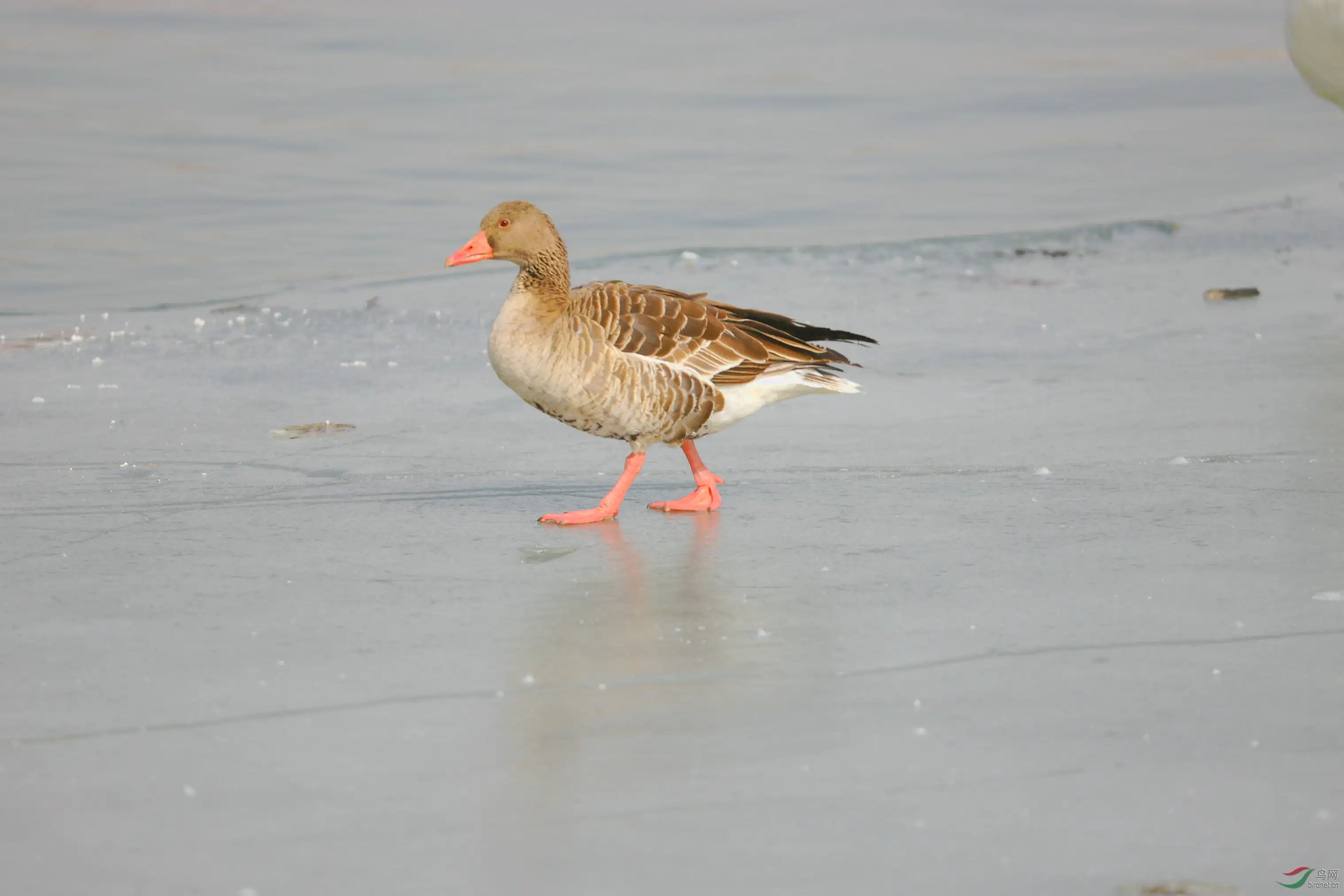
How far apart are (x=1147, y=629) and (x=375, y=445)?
3.42 metres

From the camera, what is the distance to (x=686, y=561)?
5539mm

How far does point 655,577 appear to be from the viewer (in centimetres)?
532

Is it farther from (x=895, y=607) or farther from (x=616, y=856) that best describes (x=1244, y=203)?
(x=616, y=856)

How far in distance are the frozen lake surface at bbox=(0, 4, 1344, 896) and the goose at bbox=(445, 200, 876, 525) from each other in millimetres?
279

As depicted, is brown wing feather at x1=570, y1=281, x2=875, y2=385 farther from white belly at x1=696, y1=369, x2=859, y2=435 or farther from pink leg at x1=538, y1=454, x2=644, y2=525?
pink leg at x1=538, y1=454, x2=644, y2=525

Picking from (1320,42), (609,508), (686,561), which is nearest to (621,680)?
(686,561)

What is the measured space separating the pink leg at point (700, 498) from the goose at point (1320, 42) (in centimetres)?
461

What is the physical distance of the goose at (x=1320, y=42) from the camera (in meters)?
9.06

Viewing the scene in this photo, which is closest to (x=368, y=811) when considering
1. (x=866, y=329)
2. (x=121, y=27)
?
(x=866, y=329)

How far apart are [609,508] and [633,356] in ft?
1.91

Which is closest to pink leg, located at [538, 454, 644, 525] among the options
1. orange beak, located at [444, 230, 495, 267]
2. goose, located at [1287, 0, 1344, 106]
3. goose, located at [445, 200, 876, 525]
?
goose, located at [445, 200, 876, 525]

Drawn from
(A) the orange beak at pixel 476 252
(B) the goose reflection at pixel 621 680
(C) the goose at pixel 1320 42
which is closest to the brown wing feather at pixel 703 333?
(A) the orange beak at pixel 476 252

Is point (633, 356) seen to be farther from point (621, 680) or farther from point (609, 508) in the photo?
point (621, 680)

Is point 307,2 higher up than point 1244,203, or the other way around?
point 307,2
